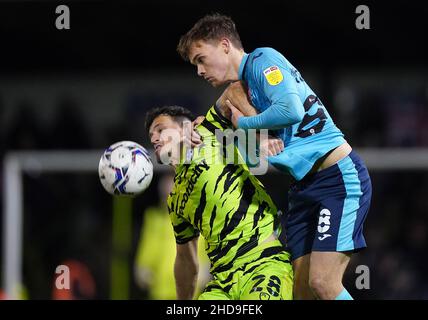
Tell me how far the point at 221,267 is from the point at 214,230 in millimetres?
224

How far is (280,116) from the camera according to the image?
18.6 ft

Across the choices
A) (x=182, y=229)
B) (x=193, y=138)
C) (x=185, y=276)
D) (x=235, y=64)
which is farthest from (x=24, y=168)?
(x=235, y=64)

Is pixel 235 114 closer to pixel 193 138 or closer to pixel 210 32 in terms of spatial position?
pixel 193 138

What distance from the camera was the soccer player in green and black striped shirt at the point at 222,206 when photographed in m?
5.95

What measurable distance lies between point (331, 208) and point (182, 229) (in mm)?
976

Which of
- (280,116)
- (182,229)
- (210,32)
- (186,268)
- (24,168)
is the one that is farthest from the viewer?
(24,168)

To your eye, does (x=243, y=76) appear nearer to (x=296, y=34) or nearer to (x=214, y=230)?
(x=214, y=230)

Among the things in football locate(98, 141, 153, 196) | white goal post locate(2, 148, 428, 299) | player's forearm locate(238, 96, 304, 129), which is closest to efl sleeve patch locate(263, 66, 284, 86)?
player's forearm locate(238, 96, 304, 129)

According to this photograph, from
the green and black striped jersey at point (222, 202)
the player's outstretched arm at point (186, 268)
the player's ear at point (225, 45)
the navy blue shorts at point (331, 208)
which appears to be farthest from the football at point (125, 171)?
the navy blue shorts at point (331, 208)

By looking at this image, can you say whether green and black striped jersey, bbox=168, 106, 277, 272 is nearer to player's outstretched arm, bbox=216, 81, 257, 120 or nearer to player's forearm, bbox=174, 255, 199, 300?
player's outstretched arm, bbox=216, 81, 257, 120

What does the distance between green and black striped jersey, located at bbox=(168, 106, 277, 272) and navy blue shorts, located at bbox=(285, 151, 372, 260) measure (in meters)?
0.18

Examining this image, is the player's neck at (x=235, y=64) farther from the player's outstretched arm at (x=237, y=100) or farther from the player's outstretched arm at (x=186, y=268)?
the player's outstretched arm at (x=186, y=268)

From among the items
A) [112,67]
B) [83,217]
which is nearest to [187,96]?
[112,67]

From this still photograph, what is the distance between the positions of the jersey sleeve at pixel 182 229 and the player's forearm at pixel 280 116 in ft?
2.83
